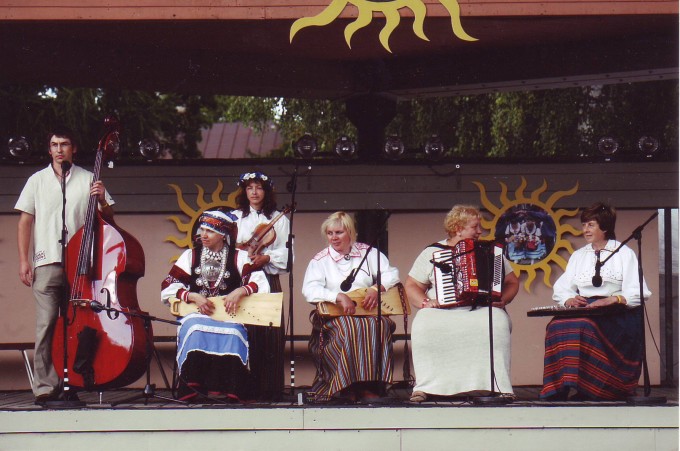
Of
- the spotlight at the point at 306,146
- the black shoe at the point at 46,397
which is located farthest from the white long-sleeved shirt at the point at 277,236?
the black shoe at the point at 46,397

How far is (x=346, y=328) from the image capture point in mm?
7238

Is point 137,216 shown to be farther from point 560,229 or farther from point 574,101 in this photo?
point 574,101

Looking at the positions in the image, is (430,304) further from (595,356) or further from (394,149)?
(394,149)

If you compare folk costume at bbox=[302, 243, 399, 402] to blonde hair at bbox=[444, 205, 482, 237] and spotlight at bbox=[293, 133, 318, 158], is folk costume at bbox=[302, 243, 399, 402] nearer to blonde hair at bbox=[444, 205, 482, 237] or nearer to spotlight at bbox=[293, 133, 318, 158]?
blonde hair at bbox=[444, 205, 482, 237]

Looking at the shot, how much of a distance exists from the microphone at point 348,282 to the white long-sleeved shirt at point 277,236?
21.8 inches

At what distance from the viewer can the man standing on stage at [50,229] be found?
7113 millimetres

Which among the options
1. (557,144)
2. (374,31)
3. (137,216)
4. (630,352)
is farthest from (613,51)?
(557,144)

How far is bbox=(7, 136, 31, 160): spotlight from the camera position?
909 centimetres

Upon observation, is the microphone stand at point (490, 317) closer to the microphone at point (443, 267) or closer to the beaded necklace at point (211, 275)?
the microphone at point (443, 267)

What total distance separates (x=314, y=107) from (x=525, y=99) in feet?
10.4

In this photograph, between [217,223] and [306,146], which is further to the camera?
[306,146]

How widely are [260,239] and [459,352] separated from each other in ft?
5.09

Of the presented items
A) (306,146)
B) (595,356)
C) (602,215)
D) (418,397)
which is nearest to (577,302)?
(595,356)

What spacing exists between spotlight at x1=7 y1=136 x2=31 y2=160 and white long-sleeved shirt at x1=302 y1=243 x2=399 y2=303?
2912 mm
